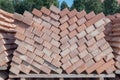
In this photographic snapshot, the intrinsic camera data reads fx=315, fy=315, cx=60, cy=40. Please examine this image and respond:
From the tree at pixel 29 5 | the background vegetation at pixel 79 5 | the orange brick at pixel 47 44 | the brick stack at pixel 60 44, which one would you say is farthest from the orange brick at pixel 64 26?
the tree at pixel 29 5

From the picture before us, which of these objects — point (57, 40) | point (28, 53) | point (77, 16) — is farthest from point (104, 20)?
point (28, 53)

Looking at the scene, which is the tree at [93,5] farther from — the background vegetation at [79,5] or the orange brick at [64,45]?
the orange brick at [64,45]

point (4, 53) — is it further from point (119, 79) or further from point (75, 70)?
point (119, 79)

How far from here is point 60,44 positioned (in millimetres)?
5562

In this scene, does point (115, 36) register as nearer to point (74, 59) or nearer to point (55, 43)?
point (74, 59)

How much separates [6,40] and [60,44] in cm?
112

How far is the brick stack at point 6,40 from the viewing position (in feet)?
18.2

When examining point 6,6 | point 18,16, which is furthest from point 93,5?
point 18,16

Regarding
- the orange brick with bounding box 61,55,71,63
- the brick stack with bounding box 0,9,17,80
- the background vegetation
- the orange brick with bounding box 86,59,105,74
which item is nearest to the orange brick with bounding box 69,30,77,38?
the orange brick with bounding box 61,55,71,63

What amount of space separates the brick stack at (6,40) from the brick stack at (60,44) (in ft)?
0.72

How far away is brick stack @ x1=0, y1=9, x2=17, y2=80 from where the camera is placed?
18.2 feet

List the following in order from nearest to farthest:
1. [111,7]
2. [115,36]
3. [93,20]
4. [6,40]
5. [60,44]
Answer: [60,44] → [93,20] → [6,40] → [115,36] → [111,7]

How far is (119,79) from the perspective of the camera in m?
5.80

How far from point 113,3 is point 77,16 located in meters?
8.79
